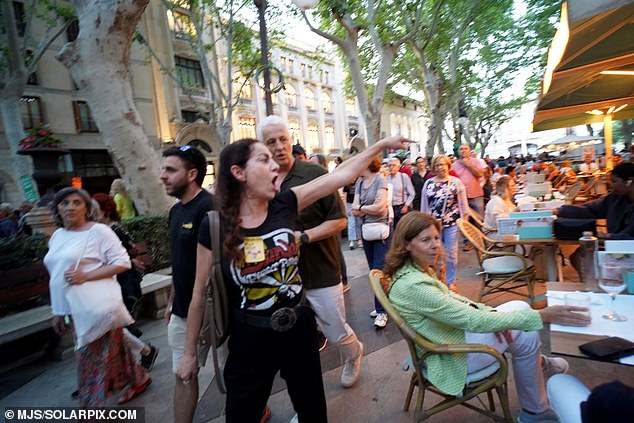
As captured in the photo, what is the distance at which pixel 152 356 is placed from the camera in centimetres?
337

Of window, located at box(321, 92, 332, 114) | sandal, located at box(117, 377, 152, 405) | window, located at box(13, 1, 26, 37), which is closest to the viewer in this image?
sandal, located at box(117, 377, 152, 405)

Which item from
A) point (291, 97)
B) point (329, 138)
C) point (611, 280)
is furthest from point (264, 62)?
point (329, 138)

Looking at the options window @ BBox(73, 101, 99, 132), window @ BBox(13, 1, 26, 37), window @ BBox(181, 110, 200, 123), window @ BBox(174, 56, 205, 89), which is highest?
window @ BBox(13, 1, 26, 37)

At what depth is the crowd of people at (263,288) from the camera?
1.71 m

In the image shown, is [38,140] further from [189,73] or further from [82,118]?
[189,73]

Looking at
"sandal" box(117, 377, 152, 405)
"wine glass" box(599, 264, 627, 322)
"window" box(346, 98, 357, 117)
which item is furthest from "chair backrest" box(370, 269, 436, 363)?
"window" box(346, 98, 357, 117)

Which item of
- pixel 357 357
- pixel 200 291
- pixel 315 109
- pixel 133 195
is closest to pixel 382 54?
pixel 133 195

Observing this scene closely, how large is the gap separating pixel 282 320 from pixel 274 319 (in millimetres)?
38

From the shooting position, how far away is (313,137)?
35.9 meters

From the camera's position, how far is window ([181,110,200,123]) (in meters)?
23.2

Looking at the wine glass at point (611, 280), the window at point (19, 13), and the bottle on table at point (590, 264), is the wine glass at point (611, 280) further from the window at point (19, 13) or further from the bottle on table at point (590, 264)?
the window at point (19, 13)

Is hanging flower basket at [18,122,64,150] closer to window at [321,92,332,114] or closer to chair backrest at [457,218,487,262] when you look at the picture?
chair backrest at [457,218,487,262]

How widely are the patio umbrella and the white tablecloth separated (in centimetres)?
156

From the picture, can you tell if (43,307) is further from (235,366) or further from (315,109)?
(315,109)
